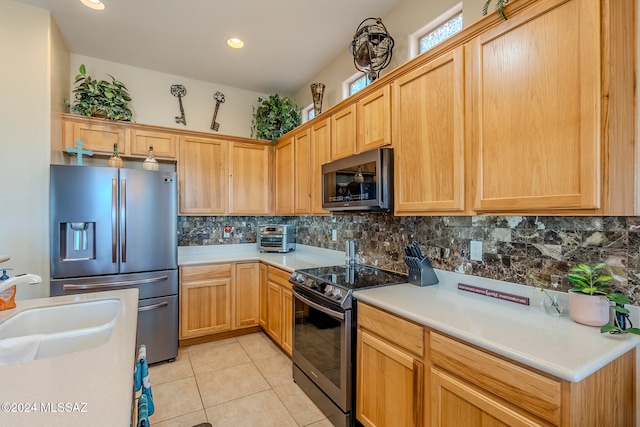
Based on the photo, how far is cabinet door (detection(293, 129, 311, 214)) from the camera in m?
3.09

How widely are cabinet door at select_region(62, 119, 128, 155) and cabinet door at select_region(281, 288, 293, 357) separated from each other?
2.29 metres

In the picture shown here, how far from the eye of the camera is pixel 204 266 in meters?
3.16

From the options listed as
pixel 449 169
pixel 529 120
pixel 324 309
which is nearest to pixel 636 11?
pixel 529 120

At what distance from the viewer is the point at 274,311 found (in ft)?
9.98

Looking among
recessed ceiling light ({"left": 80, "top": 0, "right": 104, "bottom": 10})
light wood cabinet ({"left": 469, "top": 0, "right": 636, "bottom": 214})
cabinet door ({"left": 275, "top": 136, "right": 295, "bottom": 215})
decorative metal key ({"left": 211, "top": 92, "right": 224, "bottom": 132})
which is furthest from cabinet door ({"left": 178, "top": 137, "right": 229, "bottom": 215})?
light wood cabinet ({"left": 469, "top": 0, "right": 636, "bottom": 214})

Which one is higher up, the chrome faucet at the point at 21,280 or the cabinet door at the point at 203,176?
the cabinet door at the point at 203,176

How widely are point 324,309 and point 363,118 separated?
4.80ft

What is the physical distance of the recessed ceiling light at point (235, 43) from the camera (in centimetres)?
287

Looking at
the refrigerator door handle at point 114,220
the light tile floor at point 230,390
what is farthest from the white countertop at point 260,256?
the light tile floor at point 230,390

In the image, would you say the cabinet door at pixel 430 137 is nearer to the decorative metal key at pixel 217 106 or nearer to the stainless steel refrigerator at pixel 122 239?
the stainless steel refrigerator at pixel 122 239

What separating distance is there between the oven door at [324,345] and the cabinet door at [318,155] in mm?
908

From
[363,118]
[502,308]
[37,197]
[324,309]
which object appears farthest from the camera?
[37,197]

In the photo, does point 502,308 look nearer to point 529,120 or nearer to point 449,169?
point 449,169

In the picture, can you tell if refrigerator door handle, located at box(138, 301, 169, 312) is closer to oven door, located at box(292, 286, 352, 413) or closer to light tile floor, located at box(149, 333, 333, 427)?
light tile floor, located at box(149, 333, 333, 427)
